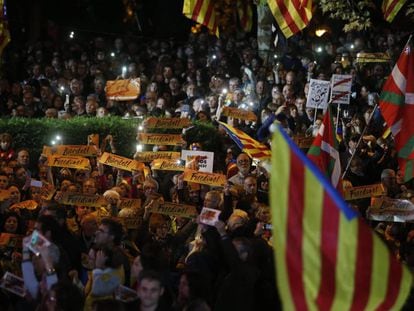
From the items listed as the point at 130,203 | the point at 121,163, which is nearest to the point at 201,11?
the point at 121,163

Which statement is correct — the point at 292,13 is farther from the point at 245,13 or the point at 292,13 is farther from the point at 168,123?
the point at 245,13

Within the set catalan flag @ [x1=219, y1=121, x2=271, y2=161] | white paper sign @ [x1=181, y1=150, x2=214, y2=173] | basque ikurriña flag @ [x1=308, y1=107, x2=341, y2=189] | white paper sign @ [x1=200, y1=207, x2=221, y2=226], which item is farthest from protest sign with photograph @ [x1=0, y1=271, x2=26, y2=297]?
catalan flag @ [x1=219, y1=121, x2=271, y2=161]

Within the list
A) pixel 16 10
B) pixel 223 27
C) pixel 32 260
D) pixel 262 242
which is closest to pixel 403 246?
pixel 262 242

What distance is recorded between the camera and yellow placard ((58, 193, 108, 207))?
30.9 feet

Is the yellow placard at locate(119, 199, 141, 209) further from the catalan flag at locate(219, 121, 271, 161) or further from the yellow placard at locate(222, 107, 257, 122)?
the yellow placard at locate(222, 107, 257, 122)

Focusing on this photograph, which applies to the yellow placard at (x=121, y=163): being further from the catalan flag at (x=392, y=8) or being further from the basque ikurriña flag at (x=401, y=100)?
the catalan flag at (x=392, y=8)

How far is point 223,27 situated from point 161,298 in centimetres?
1758

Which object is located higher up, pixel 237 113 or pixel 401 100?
pixel 237 113

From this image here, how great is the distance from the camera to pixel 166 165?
37.6ft

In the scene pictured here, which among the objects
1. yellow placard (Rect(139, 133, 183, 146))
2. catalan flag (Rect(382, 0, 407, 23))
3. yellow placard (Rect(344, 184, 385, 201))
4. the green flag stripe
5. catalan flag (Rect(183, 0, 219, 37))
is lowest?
yellow placard (Rect(344, 184, 385, 201))

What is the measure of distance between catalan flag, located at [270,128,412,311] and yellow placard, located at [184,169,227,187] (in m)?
5.86

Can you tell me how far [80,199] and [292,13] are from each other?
607 cm

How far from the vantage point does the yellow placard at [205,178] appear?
10.4m

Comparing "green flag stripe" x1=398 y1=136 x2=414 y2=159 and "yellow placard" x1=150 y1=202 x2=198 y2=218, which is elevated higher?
"green flag stripe" x1=398 y1=136 x2=414 y2=159
